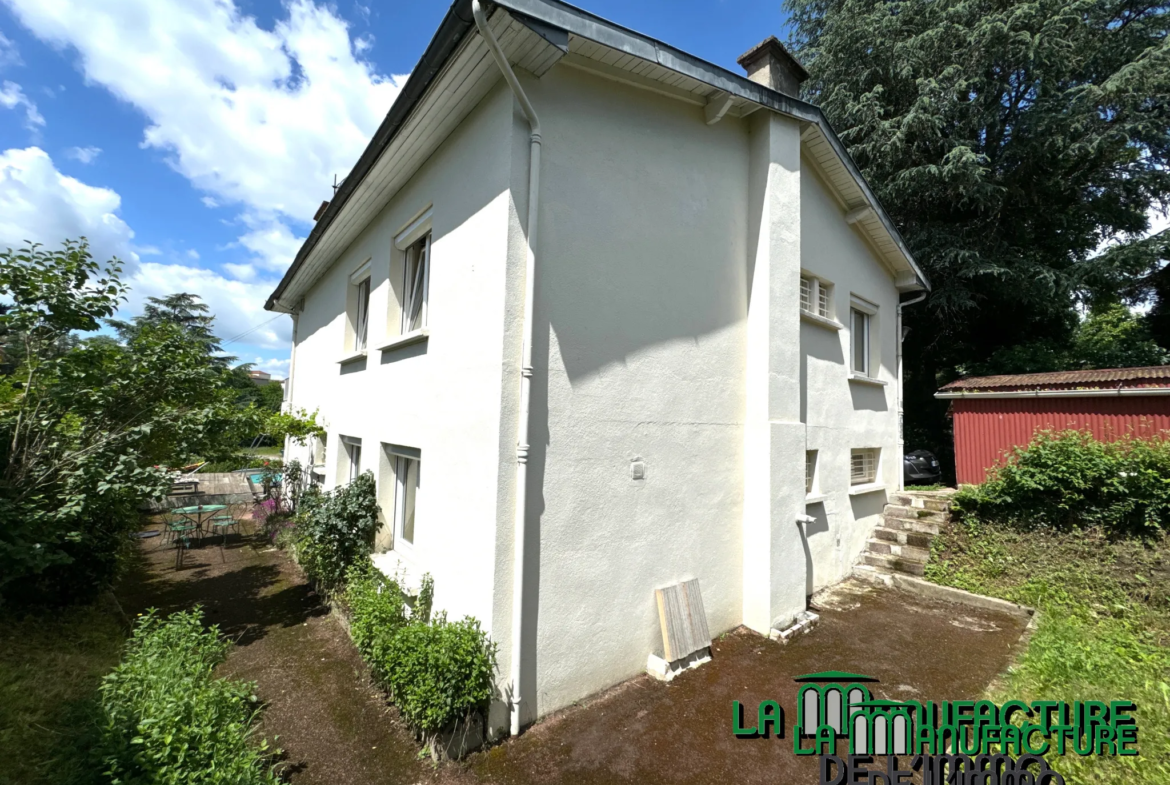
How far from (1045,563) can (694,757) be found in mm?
6510

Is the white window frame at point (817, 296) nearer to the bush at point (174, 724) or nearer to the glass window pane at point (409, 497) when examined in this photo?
the glass window pane at point (409, 497)

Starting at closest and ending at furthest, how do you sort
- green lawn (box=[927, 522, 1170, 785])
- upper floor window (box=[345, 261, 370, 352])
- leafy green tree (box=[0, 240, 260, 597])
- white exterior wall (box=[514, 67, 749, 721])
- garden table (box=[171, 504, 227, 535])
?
green lawn (box=[927, 522, 1170, 785]), white exterior wall (box=[514, 67, 749, 721]), leafy green tree (box=[0, 240, 260, 597]), upper floor window (box=[345, 261, 370, 352]), garden table (box=[171, 504, 227, 535])

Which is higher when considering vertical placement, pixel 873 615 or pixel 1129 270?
pixel 1129 270

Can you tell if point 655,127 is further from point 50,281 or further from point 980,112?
point 980,112

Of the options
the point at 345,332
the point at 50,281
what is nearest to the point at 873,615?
the point at 345,332

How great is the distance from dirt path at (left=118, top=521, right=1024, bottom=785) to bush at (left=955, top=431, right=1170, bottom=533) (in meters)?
2.24

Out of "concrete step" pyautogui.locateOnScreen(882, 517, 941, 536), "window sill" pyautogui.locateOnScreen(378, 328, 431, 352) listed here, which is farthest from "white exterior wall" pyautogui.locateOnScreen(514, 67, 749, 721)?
"concrete step" pyautogui.locateOnScreen(882, 517, 941, 536)

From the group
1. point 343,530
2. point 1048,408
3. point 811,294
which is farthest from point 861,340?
point 343,530

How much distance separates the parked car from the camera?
12125 millimetres

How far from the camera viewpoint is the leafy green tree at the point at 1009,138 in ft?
38.5

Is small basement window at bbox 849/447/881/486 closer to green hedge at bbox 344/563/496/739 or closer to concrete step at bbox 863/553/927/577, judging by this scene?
concrete step at bbox 863/553/927/577

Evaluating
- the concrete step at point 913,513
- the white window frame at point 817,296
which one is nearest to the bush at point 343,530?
the white window frame at point 817,296

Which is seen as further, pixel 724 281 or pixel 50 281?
pixel 724 281

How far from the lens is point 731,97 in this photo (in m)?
5.46
